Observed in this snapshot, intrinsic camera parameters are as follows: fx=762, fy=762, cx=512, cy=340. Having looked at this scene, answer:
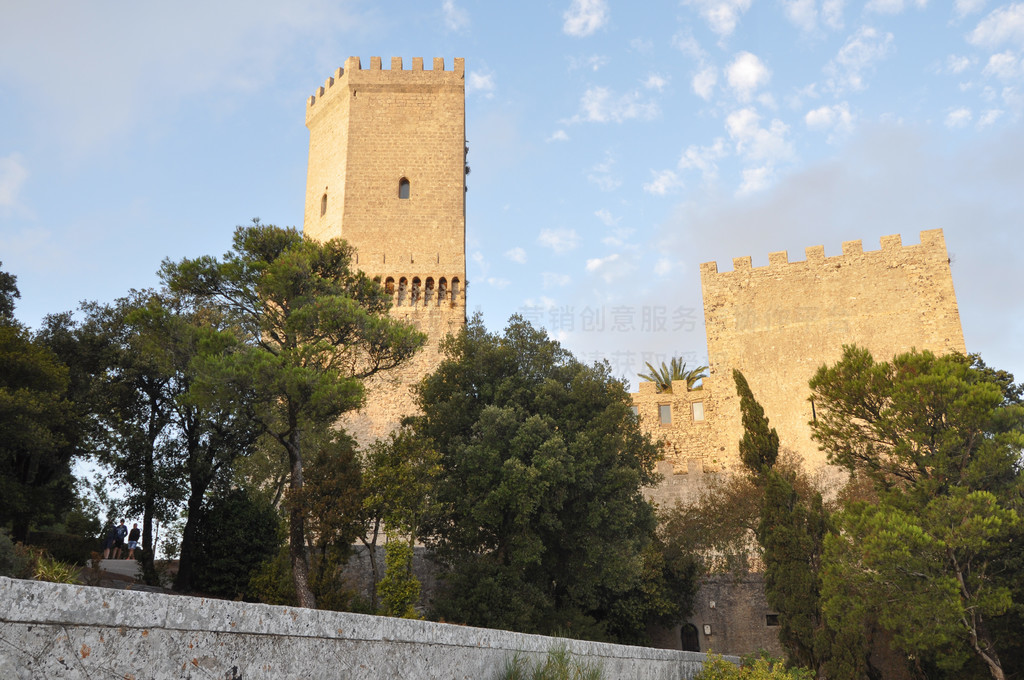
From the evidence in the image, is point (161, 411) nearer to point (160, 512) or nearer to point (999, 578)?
point (160, 512)

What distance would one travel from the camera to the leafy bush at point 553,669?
5.08 metres

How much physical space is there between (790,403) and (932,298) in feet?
19.2

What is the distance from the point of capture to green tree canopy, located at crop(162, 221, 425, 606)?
1224cm

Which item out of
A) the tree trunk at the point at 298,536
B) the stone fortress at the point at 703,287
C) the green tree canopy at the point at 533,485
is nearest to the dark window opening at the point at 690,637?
the green tree canopy at the point at 533,485

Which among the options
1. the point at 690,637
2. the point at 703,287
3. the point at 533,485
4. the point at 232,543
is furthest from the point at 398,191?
the point at 690,637

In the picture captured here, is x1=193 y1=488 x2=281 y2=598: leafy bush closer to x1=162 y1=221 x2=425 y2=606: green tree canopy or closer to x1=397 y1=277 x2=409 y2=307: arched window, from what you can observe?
x1=162 y1=221 x2=425 y2=606: green tree canopy

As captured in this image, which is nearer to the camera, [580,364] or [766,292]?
[580,364]

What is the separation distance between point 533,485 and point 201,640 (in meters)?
11.7

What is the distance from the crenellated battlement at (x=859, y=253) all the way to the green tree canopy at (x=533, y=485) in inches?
529

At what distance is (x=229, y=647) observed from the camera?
310 centimetres

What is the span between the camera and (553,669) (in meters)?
5.42

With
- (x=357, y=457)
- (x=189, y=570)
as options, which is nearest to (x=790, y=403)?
(x=357, y=457)

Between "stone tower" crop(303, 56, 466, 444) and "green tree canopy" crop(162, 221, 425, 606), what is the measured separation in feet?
31.9

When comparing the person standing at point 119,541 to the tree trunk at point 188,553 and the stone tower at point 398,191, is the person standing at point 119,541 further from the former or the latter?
the stone tower at point 398,191
